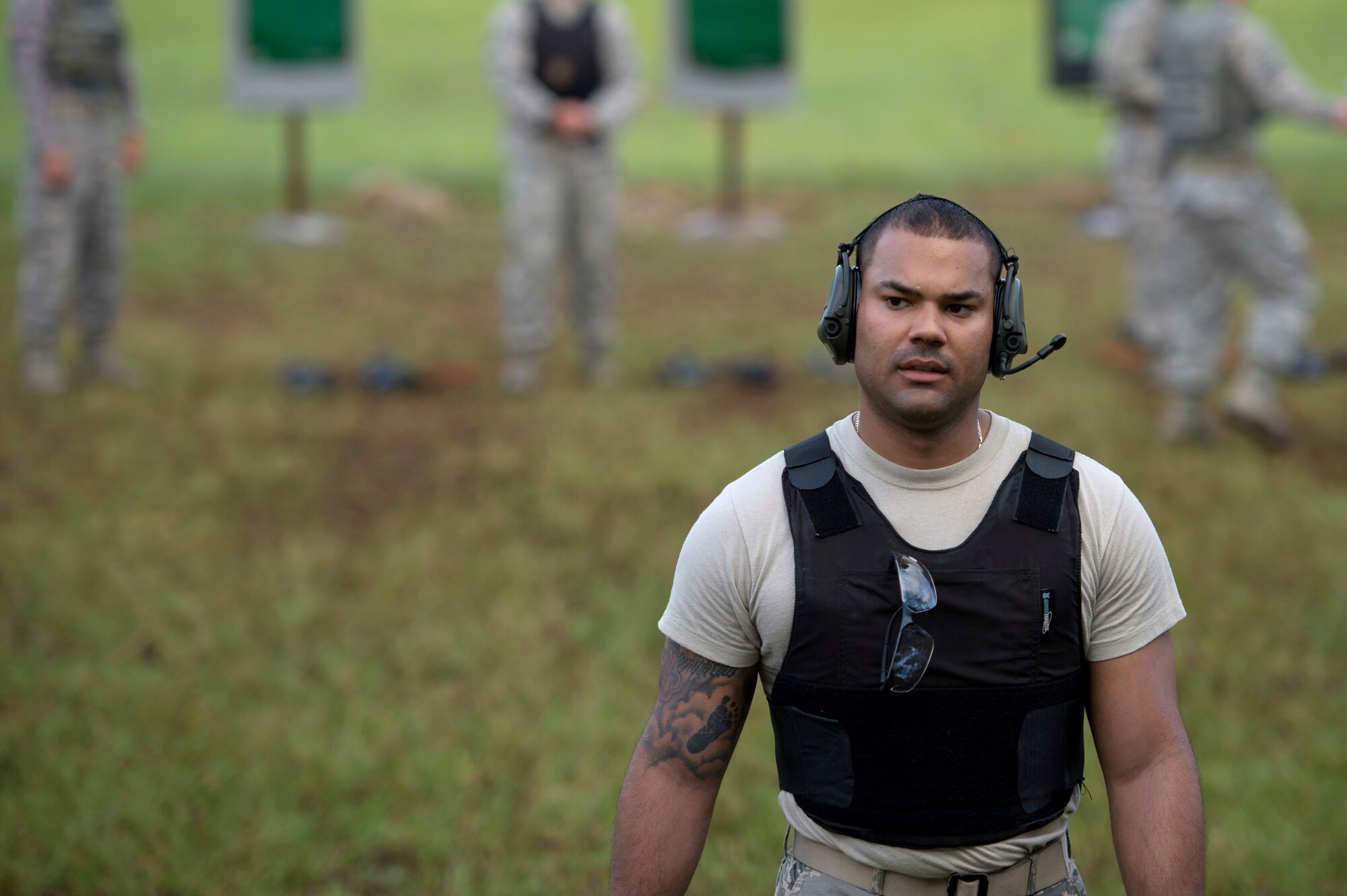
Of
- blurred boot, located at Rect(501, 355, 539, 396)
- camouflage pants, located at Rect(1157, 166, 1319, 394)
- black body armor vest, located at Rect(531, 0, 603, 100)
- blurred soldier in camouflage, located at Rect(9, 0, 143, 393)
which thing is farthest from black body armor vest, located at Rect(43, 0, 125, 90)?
camouflage pants, located at Rect(1157, 166, 1319, 394)

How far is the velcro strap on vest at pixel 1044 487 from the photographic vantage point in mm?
2414

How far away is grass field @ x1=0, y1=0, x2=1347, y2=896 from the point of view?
4.52 meters

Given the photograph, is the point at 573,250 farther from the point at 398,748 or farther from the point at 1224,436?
the point at 398,748

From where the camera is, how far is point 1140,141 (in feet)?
32.8

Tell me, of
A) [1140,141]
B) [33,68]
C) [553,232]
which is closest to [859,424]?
[553,232]

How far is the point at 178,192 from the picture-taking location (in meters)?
16.9

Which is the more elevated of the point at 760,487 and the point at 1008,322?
the point at 1008,322

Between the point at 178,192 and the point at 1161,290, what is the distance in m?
12.0

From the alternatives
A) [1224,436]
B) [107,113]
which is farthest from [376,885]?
[107,113]

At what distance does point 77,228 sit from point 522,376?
2914mm

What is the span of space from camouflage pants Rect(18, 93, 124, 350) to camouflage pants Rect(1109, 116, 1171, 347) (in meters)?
6.79

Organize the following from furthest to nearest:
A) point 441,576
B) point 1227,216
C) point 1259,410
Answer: point 1259,410, point 1227,216, point 441,576

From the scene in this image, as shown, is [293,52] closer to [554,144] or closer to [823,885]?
[554,144]

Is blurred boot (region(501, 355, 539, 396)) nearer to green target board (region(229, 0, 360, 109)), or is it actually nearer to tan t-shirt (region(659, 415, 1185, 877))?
tan t-shirt (region(659, 415, 1185, 877))
